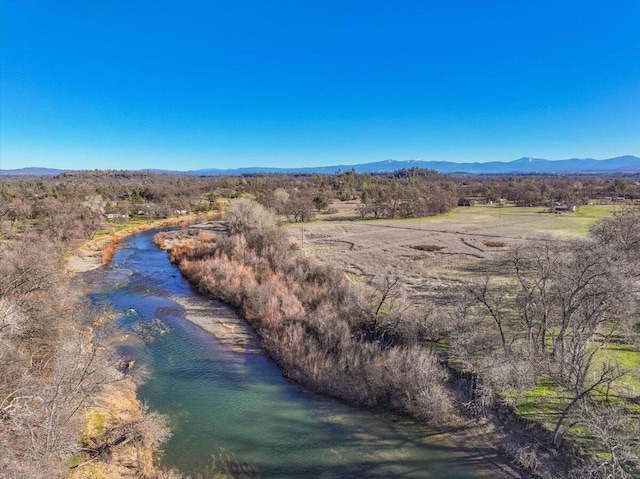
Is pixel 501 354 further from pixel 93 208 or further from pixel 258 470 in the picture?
pixel 93 208

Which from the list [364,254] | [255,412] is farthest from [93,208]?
[255,412]

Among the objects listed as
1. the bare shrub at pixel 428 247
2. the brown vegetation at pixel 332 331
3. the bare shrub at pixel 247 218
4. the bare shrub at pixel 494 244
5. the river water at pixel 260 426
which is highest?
the bare shrub at pixel 247 218

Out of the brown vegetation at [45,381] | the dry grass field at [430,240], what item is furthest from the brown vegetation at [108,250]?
the dry grass field at [430,240]

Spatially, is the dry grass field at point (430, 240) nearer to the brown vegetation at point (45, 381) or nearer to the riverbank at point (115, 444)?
the riverbank at point (115, 444)

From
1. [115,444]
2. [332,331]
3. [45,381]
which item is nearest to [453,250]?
[332,331]

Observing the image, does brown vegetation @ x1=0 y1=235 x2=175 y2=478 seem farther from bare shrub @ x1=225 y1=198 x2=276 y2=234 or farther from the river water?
bare shrub @ x1=225 y1=198 x2=276 y2=234

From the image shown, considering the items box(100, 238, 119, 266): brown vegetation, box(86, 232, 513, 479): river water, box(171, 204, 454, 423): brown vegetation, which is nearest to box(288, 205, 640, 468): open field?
box(171, 204, 454, 423): brown vegetation

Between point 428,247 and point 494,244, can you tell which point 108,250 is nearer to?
point 428,247
